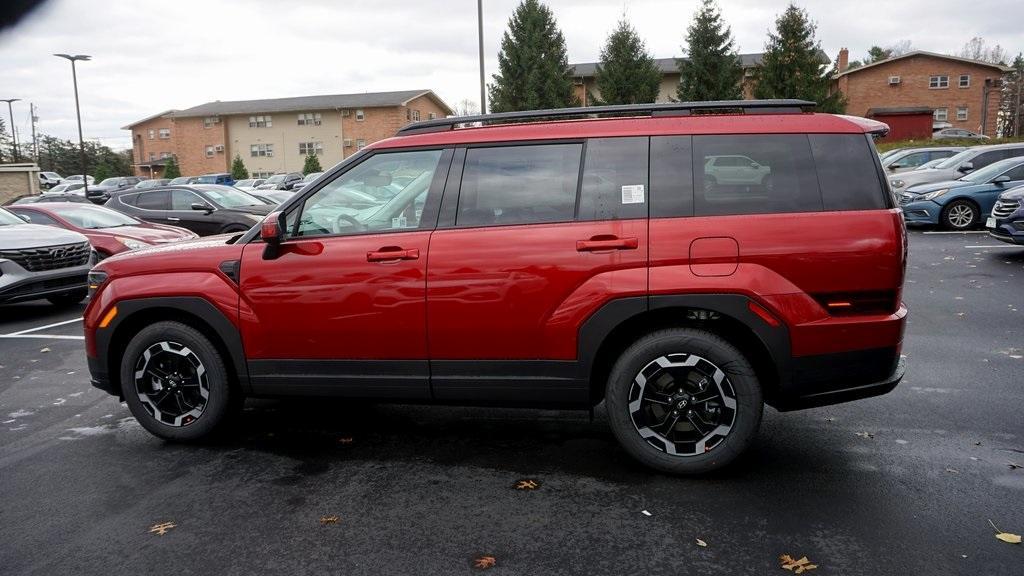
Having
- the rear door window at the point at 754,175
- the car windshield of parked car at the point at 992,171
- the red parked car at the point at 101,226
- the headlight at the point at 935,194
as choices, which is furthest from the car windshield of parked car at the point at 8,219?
the car windshield of parked car at the point at 992,171

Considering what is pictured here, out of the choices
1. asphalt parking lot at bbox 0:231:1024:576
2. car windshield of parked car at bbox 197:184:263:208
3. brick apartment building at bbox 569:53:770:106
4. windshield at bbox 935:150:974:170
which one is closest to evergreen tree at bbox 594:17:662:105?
brick apartment building at bbox 569:53:770:106

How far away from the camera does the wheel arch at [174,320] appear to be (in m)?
4.61

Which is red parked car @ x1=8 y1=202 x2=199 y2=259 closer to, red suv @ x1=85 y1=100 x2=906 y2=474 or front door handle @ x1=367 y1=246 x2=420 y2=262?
red suv @ x1=85 y1=100 x2=906 y2=474

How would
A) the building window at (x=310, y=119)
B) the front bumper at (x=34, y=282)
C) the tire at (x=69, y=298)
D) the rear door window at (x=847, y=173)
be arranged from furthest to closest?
1. the building window at (x=310, y=119)
2. the tire at (x=69, y=298)
3. the front bumper at (x=34, y=282)
4. the rear door window at (x=847, y=173)

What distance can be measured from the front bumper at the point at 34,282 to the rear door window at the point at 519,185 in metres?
7.81

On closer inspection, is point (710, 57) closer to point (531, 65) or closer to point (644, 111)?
point (531, 65)

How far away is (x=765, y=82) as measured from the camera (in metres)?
37.4

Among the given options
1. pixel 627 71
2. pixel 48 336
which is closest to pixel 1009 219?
pixel 48 336

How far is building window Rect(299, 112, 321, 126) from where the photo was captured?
219 feet

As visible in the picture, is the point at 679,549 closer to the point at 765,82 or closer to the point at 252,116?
the point at 765,82

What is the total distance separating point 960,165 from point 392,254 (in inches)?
748

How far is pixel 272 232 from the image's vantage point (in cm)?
438

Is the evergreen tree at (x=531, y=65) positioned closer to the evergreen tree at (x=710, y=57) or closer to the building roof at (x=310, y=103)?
the evergreen tree at (x=710, y=57)

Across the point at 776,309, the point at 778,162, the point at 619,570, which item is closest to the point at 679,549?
the point at 619,570
